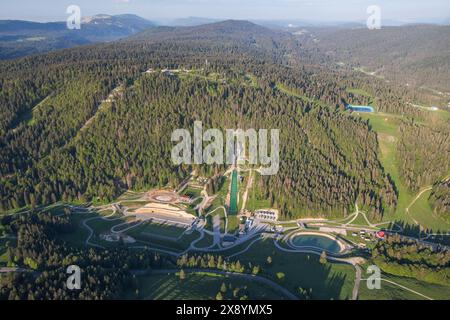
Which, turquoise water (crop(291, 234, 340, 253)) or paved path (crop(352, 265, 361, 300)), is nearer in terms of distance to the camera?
paved path (crop(352, 265, 361, 300))

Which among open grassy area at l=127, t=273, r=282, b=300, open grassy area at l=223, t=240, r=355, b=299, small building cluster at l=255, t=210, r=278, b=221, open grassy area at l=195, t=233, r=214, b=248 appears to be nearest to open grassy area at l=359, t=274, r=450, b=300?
open grassy area at l=223, t=240, r=355, b=299

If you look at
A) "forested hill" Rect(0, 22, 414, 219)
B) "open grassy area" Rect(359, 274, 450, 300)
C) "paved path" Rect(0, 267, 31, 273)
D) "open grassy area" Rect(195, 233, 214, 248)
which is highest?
"forested hill" Rect(0, 22, 414, 219)

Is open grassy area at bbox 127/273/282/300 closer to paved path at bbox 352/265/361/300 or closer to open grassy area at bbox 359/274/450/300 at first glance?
paved path at bbox 352/265/361/300

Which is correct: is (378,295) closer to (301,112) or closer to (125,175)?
(125,175)

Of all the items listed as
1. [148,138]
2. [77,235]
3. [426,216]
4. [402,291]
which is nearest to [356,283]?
[402,291]

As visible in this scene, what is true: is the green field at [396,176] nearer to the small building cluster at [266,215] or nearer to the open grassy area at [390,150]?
the open grassy area at [390,150]

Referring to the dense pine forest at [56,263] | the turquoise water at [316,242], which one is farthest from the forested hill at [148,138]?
the dense pine forest at [56,263]
